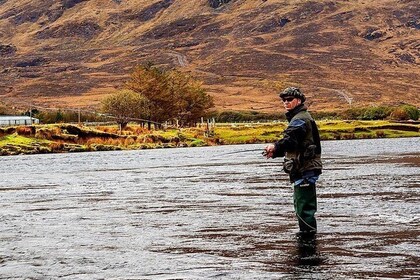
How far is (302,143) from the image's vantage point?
14.5m

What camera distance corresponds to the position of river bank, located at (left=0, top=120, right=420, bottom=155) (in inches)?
3125

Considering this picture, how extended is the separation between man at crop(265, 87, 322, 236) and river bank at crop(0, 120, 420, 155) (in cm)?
6234

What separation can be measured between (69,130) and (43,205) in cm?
6270

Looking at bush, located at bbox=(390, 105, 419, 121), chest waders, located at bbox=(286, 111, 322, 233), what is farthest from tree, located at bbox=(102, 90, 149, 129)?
chest waders, located at bbox=(286, 111, 322, 233)

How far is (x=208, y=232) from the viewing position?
16.2m

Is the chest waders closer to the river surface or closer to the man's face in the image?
the man's face

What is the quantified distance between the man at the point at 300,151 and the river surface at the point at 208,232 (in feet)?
2.71

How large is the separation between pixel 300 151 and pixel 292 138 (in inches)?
15.9

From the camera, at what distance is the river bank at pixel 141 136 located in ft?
260

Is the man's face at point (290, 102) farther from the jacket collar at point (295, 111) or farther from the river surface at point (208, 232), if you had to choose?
the river surface at point (208, 232)

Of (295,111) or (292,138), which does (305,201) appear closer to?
(292,138)

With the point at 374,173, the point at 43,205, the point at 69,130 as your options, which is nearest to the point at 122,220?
the point at 43,205

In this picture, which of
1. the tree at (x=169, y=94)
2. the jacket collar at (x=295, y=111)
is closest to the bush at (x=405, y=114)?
the tree at (x=169, y=94)

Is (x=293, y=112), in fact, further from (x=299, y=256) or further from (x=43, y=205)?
(x=43, y=205)
